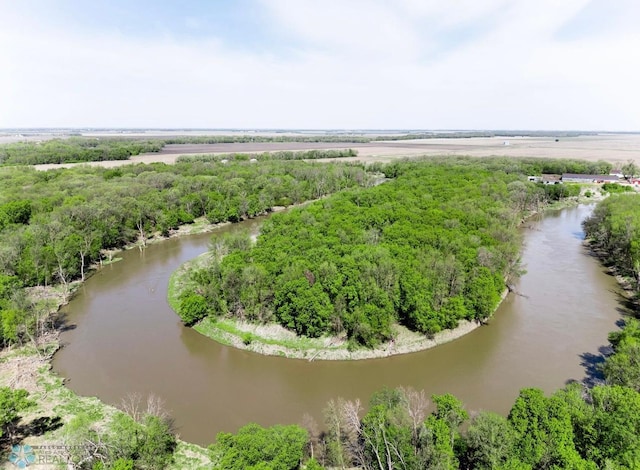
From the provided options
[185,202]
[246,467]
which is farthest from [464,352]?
[185,202]

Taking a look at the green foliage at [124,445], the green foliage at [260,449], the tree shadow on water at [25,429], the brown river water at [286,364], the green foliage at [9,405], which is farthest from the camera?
the brown river water at [286,364]

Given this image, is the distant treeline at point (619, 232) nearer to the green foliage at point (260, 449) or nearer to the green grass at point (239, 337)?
the green grass at point (239, 337)

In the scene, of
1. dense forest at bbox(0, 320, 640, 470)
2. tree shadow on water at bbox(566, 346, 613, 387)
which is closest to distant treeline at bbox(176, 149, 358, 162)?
dense forest at bbox(0, 320, 640, 470)

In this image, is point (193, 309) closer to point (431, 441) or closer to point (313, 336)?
point (313, 336)

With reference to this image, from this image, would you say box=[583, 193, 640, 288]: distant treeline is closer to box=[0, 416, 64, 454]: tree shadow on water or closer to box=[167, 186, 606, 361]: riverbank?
box=[167, 186, 606, 361]: riverbank

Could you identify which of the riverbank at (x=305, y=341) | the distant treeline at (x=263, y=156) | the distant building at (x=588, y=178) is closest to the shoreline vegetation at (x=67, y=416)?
the riverbank at (x=305, y=341)

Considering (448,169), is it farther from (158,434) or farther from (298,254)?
(158,434)
